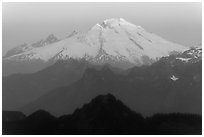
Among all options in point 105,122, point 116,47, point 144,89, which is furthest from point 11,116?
point 116,47

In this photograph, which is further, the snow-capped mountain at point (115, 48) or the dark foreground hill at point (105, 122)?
the snow-capped mountain at point (115, 48)

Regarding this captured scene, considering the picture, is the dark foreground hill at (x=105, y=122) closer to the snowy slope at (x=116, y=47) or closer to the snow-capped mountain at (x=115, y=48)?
the snow-capped mountain at (x=115, y=48)

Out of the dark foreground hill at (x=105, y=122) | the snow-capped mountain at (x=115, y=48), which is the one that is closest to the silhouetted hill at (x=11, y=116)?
the dark foreground hill at (x=105, y=122)

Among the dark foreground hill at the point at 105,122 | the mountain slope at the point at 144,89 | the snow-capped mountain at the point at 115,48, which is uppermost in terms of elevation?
the snow-capped mountain at the point at 115,48

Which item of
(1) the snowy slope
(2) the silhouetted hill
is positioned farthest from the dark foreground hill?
(1) the snowy slope

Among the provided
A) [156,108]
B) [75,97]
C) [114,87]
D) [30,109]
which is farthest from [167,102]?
[30,109]

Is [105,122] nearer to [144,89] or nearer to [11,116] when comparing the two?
[11,116]
